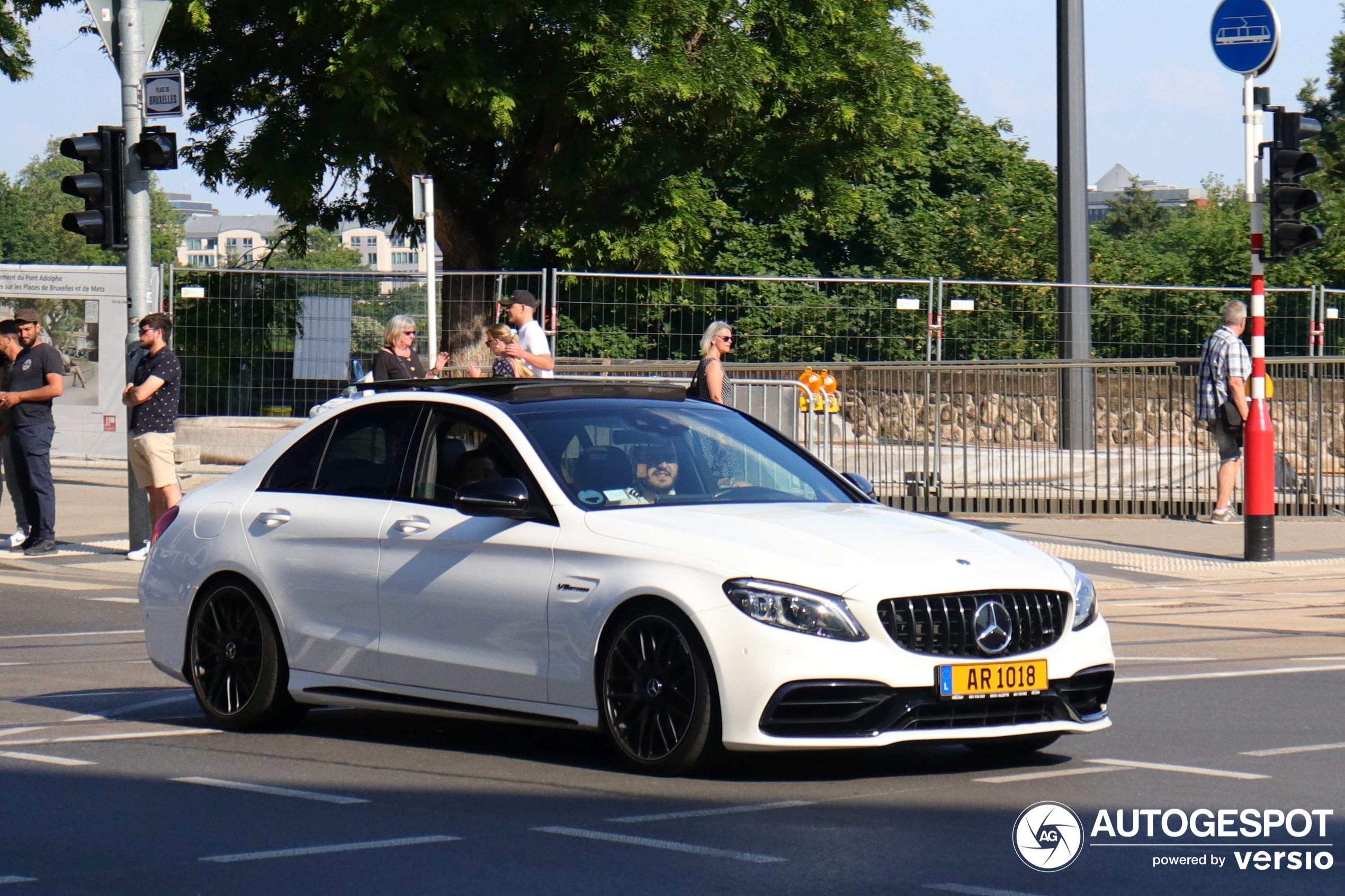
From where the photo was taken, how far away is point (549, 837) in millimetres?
5977

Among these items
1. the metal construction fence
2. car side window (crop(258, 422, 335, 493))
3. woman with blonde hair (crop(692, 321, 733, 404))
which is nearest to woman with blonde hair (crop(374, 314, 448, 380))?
woman with blonde hair (crop(692, 321, 733, 404))

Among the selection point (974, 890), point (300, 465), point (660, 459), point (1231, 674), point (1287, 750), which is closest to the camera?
point (974, 890)

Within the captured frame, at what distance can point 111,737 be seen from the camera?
323 inches

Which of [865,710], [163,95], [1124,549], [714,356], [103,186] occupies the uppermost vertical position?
[163,95]

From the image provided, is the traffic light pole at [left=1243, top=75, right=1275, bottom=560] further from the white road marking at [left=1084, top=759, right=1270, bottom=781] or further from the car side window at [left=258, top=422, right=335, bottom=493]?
the car side window at [left=258, top=422, right=335, bottom=493]

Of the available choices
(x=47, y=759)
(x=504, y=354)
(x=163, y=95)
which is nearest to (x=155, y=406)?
(x=163, y=95)

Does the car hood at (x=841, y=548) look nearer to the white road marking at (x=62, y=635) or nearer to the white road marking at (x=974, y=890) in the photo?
the white road marking at (x=974, y=890)

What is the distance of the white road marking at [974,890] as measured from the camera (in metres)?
5.15

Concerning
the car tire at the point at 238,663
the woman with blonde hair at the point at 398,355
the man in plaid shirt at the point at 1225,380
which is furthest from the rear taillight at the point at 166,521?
the man in plaid shirt at the point at 1225,380

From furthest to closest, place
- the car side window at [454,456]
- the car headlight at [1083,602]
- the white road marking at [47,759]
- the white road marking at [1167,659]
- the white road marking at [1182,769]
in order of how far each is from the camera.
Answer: the white road marking at [1167,659] < the car side window at [454,456] < the white road marking at [47,759] < the car headlight at [1083,602] < the white road marking at [1182,769]

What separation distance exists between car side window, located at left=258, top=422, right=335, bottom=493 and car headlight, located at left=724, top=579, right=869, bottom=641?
252 cm

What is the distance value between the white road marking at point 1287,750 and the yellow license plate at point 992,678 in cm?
108

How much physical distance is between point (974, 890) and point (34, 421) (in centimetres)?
1253

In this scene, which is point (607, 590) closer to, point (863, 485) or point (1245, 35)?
point (863, 485)
